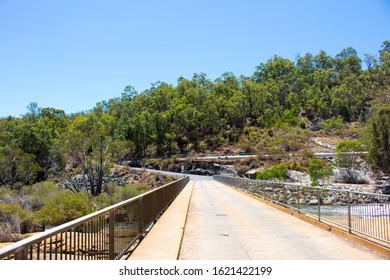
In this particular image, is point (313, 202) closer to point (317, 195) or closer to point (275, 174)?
point (317, 195)

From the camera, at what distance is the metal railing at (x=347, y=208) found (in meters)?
9.22

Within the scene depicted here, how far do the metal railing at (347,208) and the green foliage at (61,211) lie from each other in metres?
18.0

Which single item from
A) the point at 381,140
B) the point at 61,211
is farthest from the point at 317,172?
the point at 61,211

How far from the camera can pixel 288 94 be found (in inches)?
6058

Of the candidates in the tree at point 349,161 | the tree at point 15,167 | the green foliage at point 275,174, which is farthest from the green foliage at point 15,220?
the tree at point 349,161

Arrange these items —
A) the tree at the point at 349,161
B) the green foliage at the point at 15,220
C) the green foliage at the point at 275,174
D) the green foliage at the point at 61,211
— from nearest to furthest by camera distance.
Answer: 1. the green foliage at the point at 15,220
2. the green foliage at the point at 61,211
3. the green foliage at the point at 275,174
4. the tree at the point at 349,161

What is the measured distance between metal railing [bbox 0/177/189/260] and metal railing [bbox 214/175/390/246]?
18.3 ft

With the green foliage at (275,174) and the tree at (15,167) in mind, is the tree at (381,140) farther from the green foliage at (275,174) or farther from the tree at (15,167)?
the tree at (15,167)

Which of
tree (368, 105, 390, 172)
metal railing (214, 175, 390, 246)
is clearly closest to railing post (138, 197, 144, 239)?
metal railing (214, 175, 390, 246)

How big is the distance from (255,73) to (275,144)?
86.2m

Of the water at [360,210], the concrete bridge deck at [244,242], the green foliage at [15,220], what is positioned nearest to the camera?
the concrete bridge deck at [244,242]

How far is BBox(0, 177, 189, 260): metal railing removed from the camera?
4361 millimetres

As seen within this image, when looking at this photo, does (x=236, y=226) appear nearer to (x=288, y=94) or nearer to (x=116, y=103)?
(x=116, y=103)
